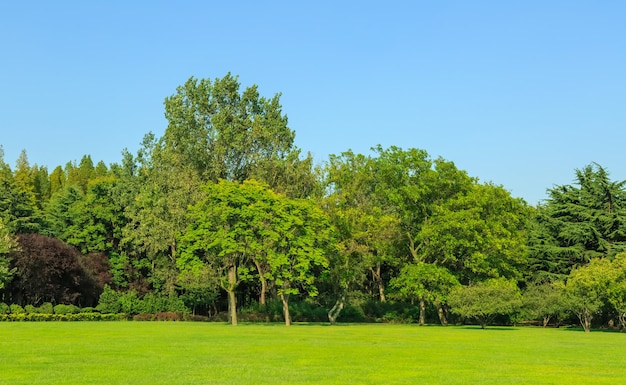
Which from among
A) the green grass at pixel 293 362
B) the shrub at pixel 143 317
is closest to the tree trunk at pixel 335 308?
the shrub at pixel 143 317

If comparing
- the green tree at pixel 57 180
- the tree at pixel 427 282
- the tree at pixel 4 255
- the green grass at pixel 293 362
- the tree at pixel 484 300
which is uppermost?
the green tree at pixel 57 180

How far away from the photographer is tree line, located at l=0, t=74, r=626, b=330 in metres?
58.5

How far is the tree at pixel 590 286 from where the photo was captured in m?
53.3

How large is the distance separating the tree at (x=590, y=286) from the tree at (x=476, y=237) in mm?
8810

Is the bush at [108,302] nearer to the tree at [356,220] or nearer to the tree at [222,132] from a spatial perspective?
the tree at [222,132]

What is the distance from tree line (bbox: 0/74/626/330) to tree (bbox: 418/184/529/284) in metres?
0.20

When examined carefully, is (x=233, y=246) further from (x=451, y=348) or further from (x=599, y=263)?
(x=599, y=263)

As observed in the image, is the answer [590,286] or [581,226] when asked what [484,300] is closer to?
[590,286]

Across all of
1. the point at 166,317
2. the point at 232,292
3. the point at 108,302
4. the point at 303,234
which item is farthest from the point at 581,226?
the point at 108,302

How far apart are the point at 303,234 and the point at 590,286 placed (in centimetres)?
2520

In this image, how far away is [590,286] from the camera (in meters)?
53.9

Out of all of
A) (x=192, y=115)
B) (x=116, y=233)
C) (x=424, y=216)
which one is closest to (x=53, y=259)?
(x=116, y=233)

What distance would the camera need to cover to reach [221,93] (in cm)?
7319

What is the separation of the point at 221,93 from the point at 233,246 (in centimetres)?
2369
